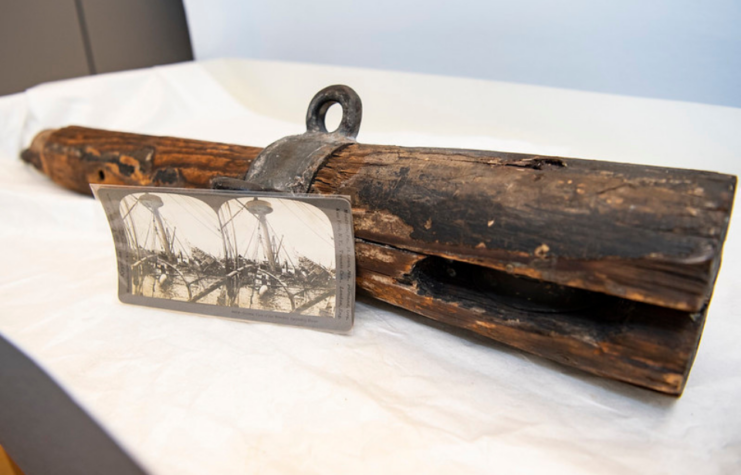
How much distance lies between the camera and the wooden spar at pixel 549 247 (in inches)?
25.8

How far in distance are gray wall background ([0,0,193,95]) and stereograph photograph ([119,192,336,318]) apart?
151cm

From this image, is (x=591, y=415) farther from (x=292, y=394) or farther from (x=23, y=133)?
(x=23, y=133)

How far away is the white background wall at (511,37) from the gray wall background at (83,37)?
0.19 meters

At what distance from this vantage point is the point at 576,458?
71 cm

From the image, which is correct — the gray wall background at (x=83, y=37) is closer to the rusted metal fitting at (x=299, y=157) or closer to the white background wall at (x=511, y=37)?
the white background wall at (x=511, y=37)

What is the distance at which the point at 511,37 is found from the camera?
1.80 meters

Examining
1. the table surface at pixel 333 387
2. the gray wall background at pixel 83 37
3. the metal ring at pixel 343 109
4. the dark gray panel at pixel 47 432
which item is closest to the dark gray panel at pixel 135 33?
the gray wall background at pixel 83 37

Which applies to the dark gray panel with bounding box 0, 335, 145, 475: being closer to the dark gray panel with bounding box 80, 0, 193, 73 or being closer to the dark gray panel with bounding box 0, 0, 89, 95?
the dark gray panel with bounding box 0, 0, 89, 95

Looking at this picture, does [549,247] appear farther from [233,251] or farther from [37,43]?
[37,43]

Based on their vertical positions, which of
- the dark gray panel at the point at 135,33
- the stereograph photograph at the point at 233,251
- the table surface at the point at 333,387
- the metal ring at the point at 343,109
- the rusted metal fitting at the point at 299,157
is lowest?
the table surface at the point at 333,387

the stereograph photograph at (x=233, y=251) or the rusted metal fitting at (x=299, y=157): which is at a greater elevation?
the rusted metal fitting at (x=299, y=157)

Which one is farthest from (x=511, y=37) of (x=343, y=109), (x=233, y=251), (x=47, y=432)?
(x=47, y=432)

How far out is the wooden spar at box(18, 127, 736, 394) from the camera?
655 millimetres

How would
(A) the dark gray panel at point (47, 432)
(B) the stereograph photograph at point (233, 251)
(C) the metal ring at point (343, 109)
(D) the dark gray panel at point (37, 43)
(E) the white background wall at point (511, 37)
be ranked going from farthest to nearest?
(D) the dark gray panel at point (37, 43), (E) the white background wall at point (511, 37), (C) the metal ring at point (343, 109), (B) the stereograph photograph at point (233, 251), (A) the dark gray panel at point (47, 432)
